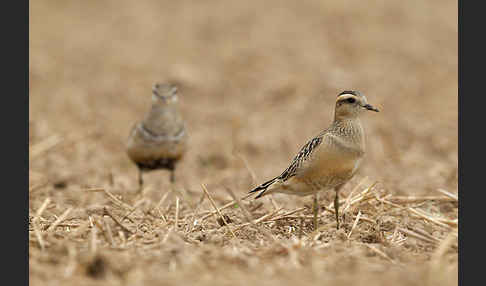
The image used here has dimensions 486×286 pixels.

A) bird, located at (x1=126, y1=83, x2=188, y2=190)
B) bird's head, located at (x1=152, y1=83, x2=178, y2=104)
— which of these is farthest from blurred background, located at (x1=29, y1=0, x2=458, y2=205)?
bird's head, located at (x1=152, y1=83, x2=178, y2=104)

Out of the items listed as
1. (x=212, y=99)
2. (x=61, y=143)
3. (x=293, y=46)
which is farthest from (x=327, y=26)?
(x=61, y=143)

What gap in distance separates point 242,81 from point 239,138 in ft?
9.16

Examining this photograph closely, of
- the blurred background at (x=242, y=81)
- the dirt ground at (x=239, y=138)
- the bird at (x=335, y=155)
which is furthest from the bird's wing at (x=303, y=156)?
the blurred background at (x=242, y=81)

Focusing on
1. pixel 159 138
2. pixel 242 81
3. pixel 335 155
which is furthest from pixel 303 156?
pixel 242 81

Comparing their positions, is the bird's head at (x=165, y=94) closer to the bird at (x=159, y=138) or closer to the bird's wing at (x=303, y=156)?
the bird at (x=159, y=138)

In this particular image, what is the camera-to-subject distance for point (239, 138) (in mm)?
11078

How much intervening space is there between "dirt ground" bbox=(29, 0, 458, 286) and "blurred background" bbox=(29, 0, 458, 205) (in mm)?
45

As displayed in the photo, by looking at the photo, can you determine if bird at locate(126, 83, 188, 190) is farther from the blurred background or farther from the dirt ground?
the blurred background

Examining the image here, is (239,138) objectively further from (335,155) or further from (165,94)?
(335,155)

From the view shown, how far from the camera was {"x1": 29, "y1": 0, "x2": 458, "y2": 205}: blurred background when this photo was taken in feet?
32.8

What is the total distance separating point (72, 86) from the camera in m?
13.5

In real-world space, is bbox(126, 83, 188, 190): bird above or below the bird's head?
below

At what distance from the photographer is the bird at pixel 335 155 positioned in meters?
5.39

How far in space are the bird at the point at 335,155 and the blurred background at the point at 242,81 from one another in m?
1.80
